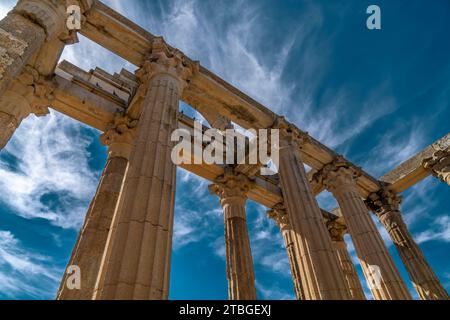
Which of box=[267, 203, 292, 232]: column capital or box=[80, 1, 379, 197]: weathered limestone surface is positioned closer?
box=[80, 1, 379, 197]: weathered limestone surface

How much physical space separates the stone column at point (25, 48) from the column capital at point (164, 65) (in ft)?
12.5

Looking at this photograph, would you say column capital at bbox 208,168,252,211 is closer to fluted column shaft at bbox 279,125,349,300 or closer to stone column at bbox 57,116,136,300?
fluted column shaft at bbox 279,125,349,300

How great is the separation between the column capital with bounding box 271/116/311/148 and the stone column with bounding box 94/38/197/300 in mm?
8811

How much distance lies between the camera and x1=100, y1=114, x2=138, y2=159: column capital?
17837 millimetres

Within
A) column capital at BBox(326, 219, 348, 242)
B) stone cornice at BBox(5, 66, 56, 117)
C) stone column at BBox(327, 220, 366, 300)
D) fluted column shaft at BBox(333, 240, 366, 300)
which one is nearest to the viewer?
stone cornice at BBox(5, 66, 56, 117)

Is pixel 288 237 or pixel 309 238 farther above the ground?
pixel 288 237

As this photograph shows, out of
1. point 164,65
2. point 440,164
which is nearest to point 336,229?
point 440,164

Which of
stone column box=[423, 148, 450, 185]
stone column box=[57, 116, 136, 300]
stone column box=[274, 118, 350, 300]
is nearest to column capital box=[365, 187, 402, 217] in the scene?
stone column box=[423, 148, 450, 185]

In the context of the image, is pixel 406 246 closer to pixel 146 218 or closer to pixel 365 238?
pixel 365 238

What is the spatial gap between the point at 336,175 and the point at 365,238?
501cm

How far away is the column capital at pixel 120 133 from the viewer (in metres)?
17.8

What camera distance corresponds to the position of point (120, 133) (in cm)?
1827
